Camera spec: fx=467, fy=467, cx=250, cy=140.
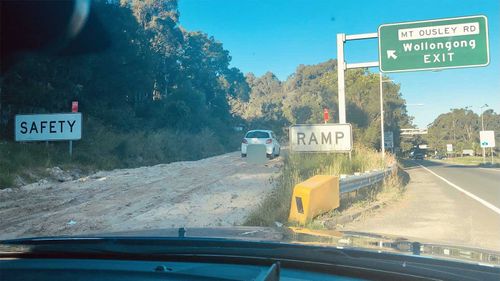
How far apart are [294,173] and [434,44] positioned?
22.8 ft

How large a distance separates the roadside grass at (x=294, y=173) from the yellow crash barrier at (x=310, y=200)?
421 mm

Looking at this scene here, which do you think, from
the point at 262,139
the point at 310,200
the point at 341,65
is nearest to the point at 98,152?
the point at 262,139

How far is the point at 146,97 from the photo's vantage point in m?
39.7

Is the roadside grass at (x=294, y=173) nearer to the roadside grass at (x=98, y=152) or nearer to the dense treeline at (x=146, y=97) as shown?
the roadside grass at (x=98, y=152)

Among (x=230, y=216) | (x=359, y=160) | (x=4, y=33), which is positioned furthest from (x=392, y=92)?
(x=230, y=216)

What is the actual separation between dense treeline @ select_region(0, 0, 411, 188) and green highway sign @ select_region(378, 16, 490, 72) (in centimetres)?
1277

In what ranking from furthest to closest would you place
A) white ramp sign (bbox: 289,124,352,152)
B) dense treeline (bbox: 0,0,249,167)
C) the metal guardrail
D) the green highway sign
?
1. dense treeline (bbox: 0,0,249,167)
2. the green highway sign
3. white ramp sign (bbox: 289,124,352,152)
4. the metal guardrail

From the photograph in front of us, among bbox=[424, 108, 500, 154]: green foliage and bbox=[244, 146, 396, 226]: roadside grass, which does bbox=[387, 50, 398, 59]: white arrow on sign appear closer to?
→ bbox=[244, 146, 396, 226]: roadside grass

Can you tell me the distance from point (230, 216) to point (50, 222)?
355 cm

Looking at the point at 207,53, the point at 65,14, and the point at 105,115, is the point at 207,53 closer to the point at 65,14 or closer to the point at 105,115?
the point at 105,115

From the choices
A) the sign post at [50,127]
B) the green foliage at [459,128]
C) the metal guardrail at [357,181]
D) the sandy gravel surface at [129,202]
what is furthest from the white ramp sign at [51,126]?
the green foliage at [459,128]

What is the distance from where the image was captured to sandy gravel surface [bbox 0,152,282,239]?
8.91 meters

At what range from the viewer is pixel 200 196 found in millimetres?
12555

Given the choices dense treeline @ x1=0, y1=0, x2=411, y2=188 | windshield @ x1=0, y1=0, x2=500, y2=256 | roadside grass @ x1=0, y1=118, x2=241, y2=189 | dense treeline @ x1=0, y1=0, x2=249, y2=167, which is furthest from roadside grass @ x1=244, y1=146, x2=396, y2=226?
dense treeline @ x1=0, y1=0, x2=249, y2=167
